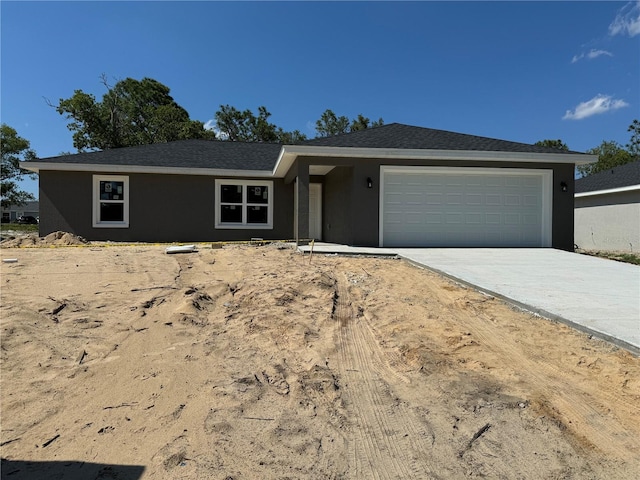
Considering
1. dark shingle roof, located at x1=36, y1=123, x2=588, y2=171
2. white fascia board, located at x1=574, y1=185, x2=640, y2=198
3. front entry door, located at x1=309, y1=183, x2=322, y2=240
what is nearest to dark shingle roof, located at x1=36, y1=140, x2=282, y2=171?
dark shingle roof, located at x1=36, y1=123, x2=588, y2=171

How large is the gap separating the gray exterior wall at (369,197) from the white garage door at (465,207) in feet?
0.60

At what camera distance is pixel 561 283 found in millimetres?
6055

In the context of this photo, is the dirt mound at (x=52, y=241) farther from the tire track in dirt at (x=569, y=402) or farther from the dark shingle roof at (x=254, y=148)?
the tire track in dirt at (x=569, y=402)

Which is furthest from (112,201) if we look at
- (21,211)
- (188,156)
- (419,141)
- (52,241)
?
(21,211)

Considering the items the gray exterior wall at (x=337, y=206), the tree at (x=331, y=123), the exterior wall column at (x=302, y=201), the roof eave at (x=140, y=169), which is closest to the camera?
the exterior wall column at (x=302, y=201)

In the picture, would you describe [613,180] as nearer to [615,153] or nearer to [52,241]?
[52,241]

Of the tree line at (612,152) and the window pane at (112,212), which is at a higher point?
the tree line at (612,152)

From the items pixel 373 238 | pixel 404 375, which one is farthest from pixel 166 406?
pixel 373 238

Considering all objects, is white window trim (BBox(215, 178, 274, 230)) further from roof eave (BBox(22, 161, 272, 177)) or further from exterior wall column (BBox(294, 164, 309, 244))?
exterior wall column (BBox(294, 164, 309, 244))

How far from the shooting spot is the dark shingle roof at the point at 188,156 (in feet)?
45.1

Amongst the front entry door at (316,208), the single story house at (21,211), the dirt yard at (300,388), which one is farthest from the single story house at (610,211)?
the single story house at (21,211)

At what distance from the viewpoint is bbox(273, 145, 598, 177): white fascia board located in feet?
35.2

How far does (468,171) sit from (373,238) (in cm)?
351

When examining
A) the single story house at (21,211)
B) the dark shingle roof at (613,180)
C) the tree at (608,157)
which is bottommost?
the dark shingle roof at (613,180)
